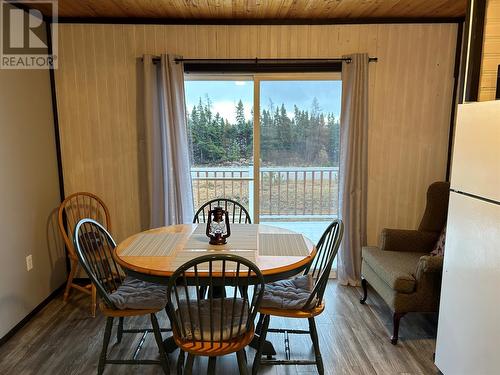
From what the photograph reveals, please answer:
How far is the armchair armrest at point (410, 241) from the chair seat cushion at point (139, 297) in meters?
1.94

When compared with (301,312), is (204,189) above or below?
above

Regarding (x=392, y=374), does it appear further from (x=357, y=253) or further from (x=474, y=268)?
(x=357, y=253)

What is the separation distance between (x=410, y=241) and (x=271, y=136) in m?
1.59

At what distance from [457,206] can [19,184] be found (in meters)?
3.05

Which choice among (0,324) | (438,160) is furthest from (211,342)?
(438,160)

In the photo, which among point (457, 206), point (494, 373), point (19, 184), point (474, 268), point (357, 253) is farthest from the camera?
point (357, 253)

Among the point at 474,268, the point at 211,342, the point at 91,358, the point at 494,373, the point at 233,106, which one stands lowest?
the point at 91,358

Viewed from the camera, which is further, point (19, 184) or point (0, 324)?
point (19, 184)

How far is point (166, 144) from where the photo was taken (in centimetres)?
314

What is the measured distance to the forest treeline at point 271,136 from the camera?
3375 millimetres

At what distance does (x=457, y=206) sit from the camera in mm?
1904

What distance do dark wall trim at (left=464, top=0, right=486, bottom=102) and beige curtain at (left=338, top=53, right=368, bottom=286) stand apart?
4.01 ft

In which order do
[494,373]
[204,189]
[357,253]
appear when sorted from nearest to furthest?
[494,373], [357,253], [204,189]

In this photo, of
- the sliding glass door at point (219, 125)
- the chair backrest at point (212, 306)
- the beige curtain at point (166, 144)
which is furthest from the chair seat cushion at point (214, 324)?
the sliding glass door at point (219, 125)
